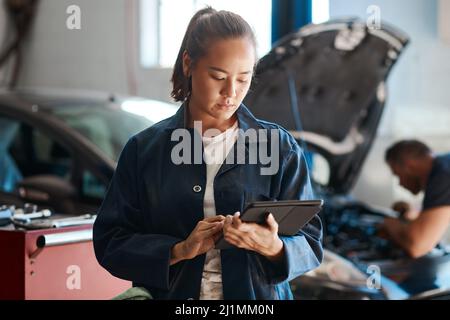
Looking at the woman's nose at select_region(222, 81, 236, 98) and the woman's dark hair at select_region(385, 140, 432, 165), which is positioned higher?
the woman's nose at select_region(222, 81, 236, 98)

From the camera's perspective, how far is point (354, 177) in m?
4.29

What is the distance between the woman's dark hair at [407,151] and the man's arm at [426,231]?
1.06ft

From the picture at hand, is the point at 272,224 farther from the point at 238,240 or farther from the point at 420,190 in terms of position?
the point at 420,190

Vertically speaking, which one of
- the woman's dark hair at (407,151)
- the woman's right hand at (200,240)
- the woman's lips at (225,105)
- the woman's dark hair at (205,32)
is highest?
the woman's dark hair at (205,32)

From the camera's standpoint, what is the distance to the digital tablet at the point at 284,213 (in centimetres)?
187

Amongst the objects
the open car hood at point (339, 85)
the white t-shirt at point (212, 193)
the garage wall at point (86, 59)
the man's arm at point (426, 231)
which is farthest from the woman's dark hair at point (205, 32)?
the man's arm at point (426, 231)

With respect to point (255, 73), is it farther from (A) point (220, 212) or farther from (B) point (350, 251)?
(B) point (350, 251)

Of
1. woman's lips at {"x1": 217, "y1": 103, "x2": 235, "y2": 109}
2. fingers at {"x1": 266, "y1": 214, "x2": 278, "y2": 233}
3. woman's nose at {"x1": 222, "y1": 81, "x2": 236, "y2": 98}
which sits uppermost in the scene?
woman's nose at {"x1": 222, "y1": 81, "x2": 236, "y2": 98}

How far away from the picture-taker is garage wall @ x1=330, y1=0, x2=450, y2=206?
18.3ft

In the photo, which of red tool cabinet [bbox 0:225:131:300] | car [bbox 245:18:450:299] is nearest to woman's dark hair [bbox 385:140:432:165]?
car [bbox 245:18:450:299]

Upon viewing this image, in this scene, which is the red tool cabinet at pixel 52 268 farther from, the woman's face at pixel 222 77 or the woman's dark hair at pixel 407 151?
the woman's dark hair at pixel 407 151

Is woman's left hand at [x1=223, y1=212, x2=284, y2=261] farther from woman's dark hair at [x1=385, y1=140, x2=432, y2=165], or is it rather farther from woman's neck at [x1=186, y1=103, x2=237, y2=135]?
woman's dark hair at [x1=385, y1=140, x2=432, y2=165]

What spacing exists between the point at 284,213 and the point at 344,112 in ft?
7.57

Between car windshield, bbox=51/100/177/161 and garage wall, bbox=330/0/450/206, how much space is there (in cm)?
206
